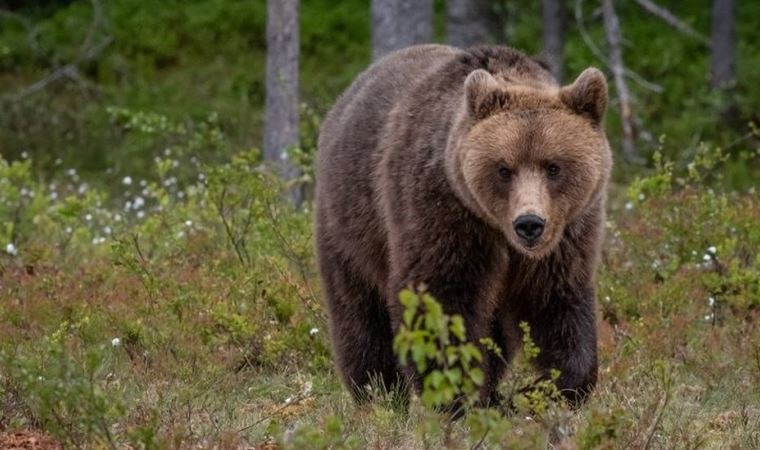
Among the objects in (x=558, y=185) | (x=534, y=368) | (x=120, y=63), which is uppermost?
(x=558, y=185)

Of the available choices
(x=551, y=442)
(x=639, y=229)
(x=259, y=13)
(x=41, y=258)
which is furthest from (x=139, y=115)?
(x=259, y=13)

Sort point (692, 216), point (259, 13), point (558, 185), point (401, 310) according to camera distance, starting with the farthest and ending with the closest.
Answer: point (259, 13) < point (692, 216) < point (401, 310) < point (558, 185)

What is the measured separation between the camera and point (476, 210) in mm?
5609

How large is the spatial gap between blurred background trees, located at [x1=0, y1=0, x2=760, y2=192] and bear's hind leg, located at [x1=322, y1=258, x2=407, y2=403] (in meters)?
10.1

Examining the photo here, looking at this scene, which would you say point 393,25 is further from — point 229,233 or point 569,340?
point 569,340

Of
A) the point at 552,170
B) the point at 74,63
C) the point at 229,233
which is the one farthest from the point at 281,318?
the point at 74,63

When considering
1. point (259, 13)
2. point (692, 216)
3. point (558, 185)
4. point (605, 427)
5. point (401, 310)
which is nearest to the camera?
point (605, 427)

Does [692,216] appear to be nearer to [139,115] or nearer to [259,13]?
[139,115]

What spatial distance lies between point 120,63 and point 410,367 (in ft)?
59.8

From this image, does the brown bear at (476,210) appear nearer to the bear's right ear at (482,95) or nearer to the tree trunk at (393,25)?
the bear's right ear at (482,95)

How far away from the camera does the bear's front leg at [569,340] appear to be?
5848 millimetres

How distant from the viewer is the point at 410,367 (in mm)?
5957

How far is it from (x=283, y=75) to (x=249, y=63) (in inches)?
427

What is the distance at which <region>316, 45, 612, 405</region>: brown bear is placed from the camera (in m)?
5.50
